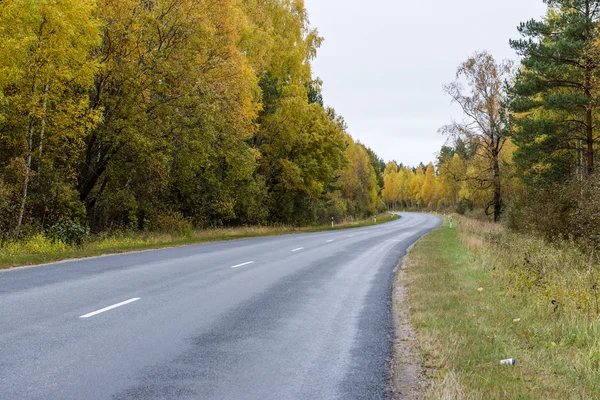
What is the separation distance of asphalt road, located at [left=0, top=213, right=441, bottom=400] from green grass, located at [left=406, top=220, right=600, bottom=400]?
667mm

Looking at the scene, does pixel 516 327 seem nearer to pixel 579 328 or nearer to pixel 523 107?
pixel 579 328

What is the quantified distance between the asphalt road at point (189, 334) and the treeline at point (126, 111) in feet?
22.8

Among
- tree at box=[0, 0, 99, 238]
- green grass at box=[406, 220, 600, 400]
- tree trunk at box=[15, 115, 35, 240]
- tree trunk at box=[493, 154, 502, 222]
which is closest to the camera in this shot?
green grass at box=[406, 220, 600, 400]

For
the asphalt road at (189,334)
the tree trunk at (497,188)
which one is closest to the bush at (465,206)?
the tree trunk at (497,188)

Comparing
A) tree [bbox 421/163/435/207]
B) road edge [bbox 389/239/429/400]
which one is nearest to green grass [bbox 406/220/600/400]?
road edge [bbox 389/239/429/400]

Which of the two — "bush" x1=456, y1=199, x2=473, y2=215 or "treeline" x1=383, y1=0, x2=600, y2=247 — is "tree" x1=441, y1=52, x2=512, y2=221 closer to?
"treeline" x1=383, y1=0, x2=600, y2=247

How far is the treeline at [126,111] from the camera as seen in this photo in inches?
641

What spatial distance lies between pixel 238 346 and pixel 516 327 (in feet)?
13.0

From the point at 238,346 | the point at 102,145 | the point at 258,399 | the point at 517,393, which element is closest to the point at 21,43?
the point at 102,145

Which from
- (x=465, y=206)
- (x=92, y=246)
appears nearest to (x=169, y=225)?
(x=92, y=246)

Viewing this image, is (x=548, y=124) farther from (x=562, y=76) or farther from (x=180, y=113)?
(x=180, y=113)

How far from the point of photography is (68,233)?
17406 mm

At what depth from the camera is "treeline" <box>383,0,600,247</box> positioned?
19062mm

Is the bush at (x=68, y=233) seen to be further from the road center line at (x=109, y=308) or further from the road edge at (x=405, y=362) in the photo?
the road edge at (x=405, y=362)
